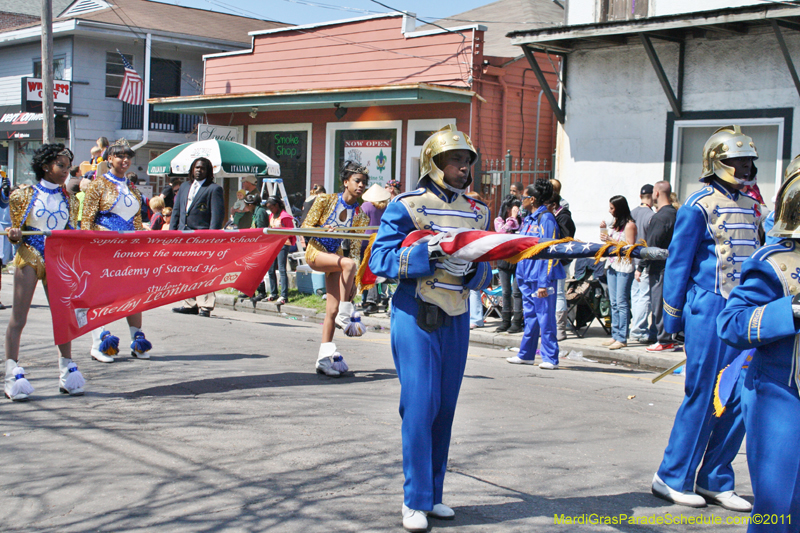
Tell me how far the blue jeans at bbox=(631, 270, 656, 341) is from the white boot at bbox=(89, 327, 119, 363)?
665 cm

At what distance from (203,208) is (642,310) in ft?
20.0

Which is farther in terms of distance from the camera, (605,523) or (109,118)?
(109,118)

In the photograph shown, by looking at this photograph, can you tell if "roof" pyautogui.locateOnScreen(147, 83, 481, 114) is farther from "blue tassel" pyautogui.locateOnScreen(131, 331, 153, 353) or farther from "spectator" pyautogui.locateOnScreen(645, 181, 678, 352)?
"blue tassel" pyautogui.locateOnScreen(131, 331, 153, 353)

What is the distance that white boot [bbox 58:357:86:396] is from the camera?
21.9 feet

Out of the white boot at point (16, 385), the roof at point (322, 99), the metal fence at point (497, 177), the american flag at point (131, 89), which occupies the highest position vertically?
the american flag at point (131, 89)

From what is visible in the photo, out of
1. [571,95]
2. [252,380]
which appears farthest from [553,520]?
[571,95]

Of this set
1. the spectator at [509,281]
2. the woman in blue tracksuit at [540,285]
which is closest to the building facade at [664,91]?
the spectator at [509,281]

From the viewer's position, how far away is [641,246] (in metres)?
3.71

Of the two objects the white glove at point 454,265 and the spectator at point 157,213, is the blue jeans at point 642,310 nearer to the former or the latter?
the white glove at point 454,265

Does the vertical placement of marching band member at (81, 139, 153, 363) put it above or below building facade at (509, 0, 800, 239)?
below

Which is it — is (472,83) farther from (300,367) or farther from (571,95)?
(300,367)

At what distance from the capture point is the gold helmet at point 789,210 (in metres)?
3.26

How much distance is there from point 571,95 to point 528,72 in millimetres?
4195

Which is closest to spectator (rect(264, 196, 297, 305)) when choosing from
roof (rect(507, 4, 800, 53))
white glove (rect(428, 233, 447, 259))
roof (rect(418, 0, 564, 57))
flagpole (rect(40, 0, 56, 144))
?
roof (rect(507, 4, 800, 53))
